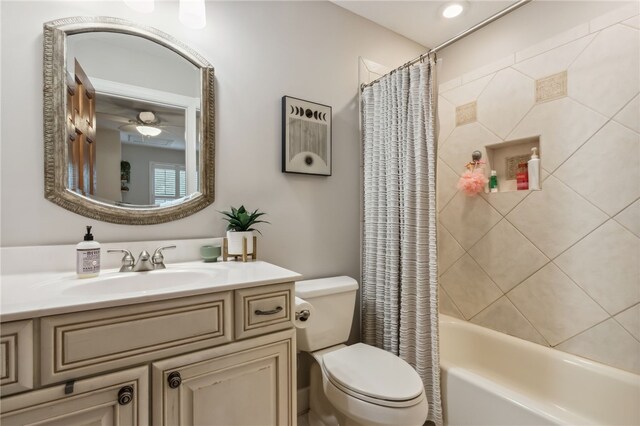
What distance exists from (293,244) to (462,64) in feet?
6.07

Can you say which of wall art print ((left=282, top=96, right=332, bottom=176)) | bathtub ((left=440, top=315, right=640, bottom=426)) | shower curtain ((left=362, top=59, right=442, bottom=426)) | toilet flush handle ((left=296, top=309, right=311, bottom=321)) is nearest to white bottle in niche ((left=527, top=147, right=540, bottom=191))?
shower curtain ((left=362, top=59, right=442, bottom=426))

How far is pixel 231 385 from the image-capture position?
91 cm

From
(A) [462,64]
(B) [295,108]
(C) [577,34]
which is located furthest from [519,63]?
(B) [295,108]

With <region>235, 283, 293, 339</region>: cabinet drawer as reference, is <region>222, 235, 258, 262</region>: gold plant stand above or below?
above

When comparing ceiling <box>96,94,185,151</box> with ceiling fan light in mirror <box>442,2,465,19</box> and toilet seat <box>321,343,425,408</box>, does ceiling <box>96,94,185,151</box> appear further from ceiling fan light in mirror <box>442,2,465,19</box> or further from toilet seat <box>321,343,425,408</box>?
ceiling fan light in mirror <box>442,2,465,19</box>

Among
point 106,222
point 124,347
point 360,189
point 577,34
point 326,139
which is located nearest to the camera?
point 124,347

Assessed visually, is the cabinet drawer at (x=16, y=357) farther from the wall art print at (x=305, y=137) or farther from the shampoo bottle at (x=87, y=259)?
the wall art print at (x=305, y=137)

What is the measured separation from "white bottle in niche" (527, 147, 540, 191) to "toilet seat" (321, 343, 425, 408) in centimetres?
130

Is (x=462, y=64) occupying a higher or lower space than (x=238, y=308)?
higher

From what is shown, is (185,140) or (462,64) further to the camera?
(462,64)

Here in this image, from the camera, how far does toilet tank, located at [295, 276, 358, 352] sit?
145 cm

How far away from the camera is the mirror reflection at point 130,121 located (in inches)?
46.4

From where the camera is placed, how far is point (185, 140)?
1.39m

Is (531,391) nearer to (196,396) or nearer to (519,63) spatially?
(196,396)
